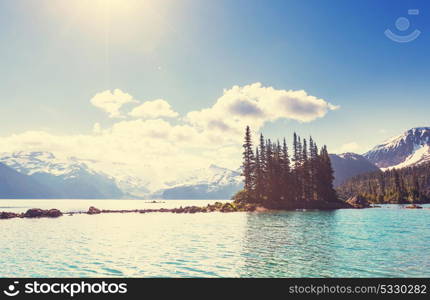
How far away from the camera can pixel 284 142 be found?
11875cm

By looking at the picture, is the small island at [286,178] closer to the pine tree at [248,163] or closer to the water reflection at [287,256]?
the pine tree at [248,163]

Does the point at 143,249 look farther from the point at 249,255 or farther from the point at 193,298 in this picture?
the point at 193,298

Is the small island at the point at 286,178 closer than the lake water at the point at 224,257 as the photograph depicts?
No

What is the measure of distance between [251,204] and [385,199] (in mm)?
120830

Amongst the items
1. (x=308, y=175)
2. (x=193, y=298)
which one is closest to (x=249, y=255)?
(x=193, y=298)

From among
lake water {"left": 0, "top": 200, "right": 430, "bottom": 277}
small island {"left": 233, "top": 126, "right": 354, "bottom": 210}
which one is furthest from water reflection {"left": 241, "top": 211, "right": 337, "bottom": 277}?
small island {"left": 233, "top": 126, "right": 354, "bottom": 210}

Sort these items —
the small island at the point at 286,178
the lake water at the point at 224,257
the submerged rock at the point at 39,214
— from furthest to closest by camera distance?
the small island at the point at 286,178 < the submerged rock at the point at 39,214 < the lake water at the point at 224,257

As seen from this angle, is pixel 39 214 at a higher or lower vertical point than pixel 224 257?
lower

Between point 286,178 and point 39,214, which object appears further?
point 286,178

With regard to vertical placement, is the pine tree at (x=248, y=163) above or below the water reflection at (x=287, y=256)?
above

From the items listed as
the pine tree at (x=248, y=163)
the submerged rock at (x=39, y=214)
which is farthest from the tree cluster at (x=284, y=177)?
the submerged rock at (x=39, y=214)

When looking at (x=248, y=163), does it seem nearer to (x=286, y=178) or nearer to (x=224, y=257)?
(x=286, y=178)

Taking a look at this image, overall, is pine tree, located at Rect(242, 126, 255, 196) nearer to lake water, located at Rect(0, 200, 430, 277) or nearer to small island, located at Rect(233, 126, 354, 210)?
small island, located at Rect(233, 126, 354, 210)

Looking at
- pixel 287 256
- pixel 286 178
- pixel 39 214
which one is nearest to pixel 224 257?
pixel 287 256
